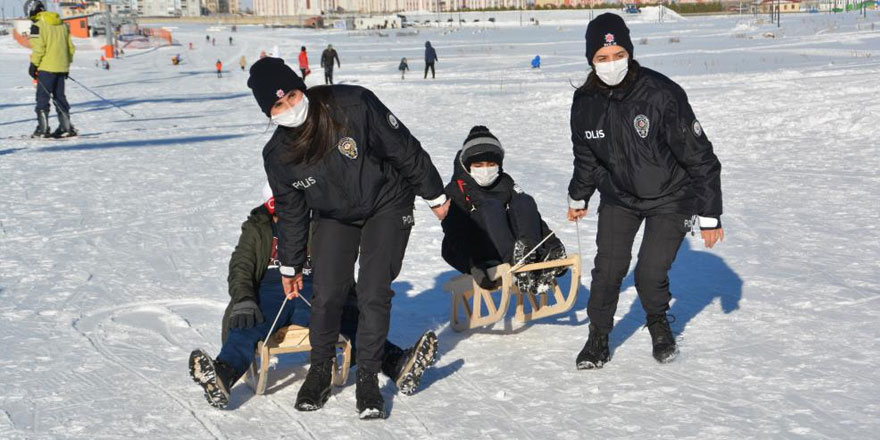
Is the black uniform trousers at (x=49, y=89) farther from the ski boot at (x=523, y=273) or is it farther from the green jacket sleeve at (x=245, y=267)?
the ski boot at (x=523, y=273)

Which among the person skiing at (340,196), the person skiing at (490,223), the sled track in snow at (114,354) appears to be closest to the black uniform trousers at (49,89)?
the sled track in snow at (114,354)

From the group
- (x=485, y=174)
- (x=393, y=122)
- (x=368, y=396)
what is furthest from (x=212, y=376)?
(x=485, y=174)

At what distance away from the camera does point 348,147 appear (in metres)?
3.81

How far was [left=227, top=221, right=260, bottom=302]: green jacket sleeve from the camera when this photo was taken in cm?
447

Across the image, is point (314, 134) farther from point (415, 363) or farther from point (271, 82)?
point (415, 363)

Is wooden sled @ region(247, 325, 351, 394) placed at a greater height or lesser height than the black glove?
lesser

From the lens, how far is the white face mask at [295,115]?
147 inches

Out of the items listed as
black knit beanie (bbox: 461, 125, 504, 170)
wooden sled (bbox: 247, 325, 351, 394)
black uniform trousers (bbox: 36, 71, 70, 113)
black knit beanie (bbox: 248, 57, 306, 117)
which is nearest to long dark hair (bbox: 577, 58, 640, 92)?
black knit beanie (bbox: 461, 125, 504, 170)

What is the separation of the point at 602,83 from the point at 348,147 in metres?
1.28

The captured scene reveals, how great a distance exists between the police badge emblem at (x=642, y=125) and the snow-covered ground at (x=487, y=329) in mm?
1085

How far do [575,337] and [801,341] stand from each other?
1106 millimetres

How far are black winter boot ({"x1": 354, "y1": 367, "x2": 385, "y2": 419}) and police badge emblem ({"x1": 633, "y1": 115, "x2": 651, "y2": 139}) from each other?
1534 mm

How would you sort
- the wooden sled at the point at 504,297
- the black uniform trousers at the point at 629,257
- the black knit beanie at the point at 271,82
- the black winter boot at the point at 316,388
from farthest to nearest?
the wooden sled at the point at 504,297 → the black uniform trousers at the point at 629,257 → the black winter boot at the point at 316,388 → the black knit beanie at the point at 271,82

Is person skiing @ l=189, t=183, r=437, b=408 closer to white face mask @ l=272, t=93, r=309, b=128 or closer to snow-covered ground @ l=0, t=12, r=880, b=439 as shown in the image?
snow-covered ground @ l=0, t=12, r=880, b=439
